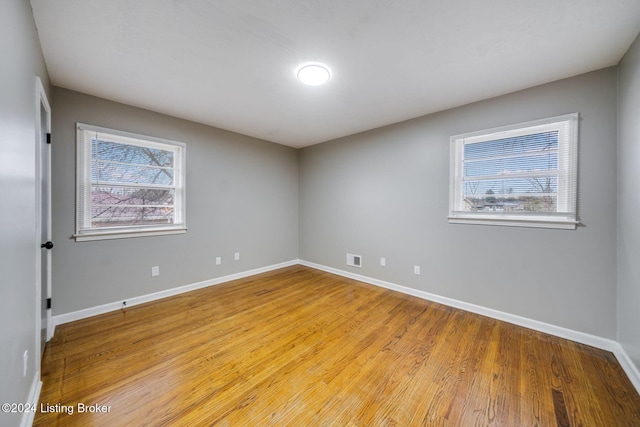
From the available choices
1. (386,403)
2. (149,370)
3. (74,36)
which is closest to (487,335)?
(386,403)

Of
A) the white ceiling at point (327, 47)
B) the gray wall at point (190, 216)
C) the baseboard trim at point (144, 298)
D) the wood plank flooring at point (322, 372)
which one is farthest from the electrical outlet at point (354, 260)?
the white ceiling at point (327, 47)

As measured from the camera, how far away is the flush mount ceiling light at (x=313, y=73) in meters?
2.15

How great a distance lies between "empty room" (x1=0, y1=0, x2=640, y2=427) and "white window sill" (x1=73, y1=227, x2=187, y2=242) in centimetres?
3

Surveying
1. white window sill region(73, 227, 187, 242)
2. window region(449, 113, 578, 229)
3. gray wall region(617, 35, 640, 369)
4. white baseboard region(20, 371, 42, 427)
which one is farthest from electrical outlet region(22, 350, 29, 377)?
gray wall region(617, 35, 640, 369)

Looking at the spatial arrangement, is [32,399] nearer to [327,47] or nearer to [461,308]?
[327,47]

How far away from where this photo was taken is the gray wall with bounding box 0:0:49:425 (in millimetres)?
1085

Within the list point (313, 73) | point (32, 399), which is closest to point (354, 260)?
point (313, 73)

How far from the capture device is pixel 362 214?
4.04 m

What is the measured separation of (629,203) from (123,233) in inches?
197

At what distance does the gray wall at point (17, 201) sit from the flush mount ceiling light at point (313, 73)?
1730mm

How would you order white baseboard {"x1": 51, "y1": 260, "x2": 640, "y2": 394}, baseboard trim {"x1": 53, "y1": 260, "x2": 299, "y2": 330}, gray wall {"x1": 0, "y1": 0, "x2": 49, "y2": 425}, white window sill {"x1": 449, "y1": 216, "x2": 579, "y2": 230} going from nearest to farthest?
1. gray wall {"x1": 0, "y1": 0, "x2": 49, "y2": 425}
2. white baseboard {"x1": 51, "y1": 260, "x2": 640, "y2": 394}
3. white window sill {"x1": 449, "y1": 216, "x2": 579, "y2": 230}
4. baseboard trim {"x1": 53, "y1": 260, "x2": 299, "y2": 330}

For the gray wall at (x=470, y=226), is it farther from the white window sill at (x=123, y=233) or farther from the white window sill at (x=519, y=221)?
the white window sill at (x=123, y=233)

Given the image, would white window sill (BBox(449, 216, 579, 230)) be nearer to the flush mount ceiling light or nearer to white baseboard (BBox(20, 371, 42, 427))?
the flush mount ceiling light

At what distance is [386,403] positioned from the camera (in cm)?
156
